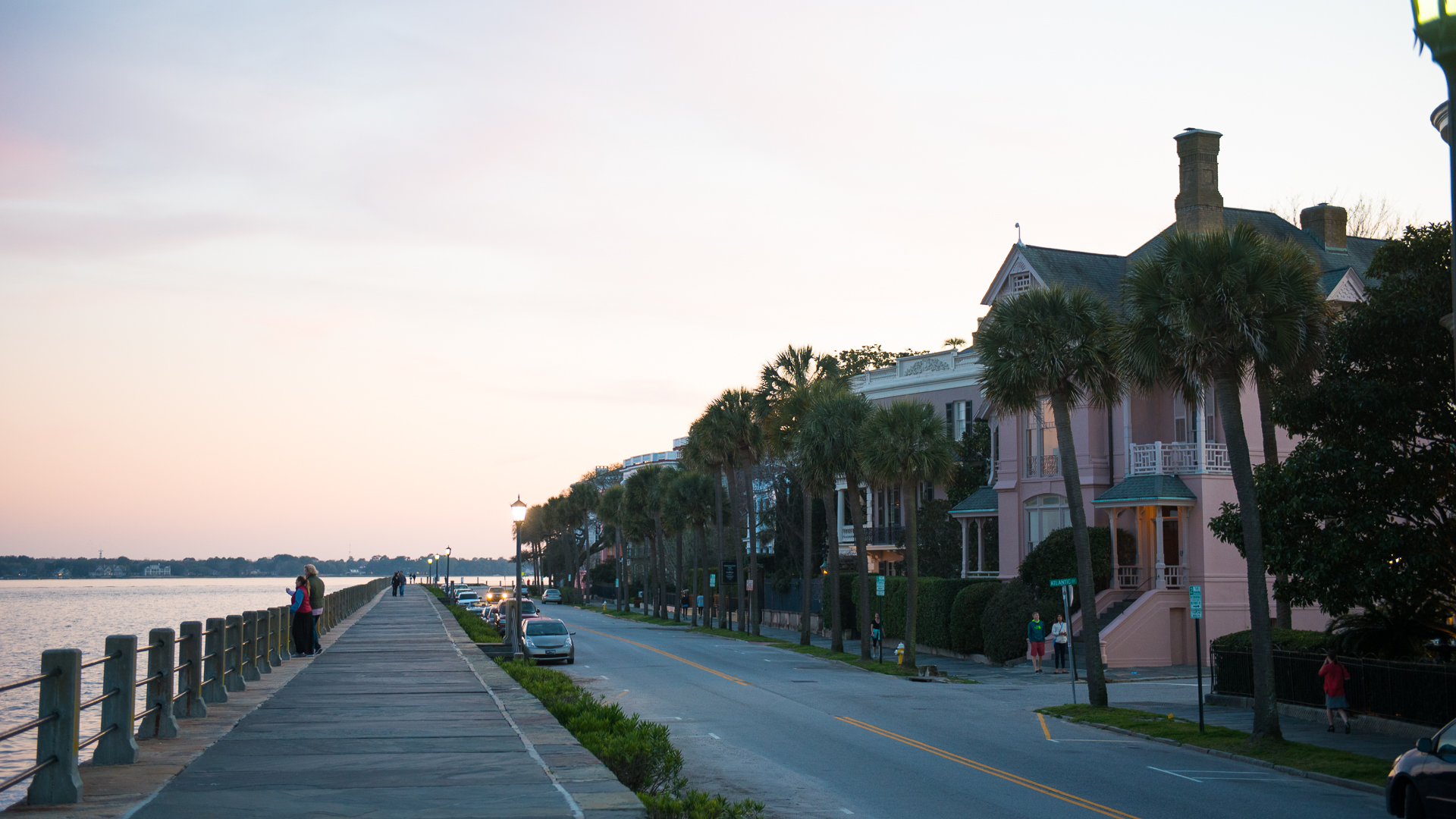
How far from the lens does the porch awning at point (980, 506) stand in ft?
160

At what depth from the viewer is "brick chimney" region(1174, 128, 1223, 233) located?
141 ft

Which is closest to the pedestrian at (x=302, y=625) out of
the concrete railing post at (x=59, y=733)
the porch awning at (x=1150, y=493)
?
the concrete railing post at (x=59, y=733)

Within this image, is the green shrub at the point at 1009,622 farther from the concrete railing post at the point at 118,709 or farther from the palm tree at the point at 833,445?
the concrete railing post at the point at 118,709

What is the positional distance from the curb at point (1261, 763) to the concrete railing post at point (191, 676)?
15.3m

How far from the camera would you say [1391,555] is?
20.5 metres

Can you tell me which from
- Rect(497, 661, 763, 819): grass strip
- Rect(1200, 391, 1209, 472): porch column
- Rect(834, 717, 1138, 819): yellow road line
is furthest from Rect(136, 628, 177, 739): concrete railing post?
Rect(1200, 391, 1209, 472): porch column

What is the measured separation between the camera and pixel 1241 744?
68.1 ft

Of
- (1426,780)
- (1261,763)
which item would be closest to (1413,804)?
(1426,780)

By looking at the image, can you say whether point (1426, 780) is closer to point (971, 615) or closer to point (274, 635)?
point (274, 635)

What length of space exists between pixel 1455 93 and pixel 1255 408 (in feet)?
109

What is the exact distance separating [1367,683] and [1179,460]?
1875cm

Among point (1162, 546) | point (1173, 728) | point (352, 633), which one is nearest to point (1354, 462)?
point (1173, 728)

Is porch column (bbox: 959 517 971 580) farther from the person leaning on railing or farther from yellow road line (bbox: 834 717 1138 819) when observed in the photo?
the person leaning on railing

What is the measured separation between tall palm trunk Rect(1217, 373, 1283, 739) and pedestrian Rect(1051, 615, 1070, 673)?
49.6 ft
